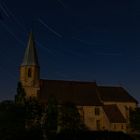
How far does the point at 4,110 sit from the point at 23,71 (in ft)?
143

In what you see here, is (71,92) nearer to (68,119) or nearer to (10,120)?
(68,119)

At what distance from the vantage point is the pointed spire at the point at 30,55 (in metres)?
128

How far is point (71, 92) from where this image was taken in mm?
132750

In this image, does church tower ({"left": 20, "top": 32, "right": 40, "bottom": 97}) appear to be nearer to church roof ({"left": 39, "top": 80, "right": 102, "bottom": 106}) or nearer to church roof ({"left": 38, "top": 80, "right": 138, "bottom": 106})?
church roof ({"left": 38, "top": 80, "right": 138, "bottom": 106})

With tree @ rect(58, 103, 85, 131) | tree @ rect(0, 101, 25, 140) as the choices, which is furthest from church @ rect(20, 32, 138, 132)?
tree @ rect(0, 101, 25, 140)

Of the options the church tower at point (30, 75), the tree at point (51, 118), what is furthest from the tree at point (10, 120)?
the church tower at point (30, 75)

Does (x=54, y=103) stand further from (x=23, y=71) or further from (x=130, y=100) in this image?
(x=130, y=100)

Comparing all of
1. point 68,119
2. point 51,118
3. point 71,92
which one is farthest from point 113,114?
point 51,118

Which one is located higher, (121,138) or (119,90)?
(119,90)

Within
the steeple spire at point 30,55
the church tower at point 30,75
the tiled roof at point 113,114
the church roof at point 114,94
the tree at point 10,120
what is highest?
the steeple spire at point 30,55

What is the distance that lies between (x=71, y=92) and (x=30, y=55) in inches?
656

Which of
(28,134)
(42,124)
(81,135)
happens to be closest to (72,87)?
(42,124)

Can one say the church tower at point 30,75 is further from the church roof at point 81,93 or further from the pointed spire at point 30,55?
the church roof at point 81,93

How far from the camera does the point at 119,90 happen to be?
13775 cm
